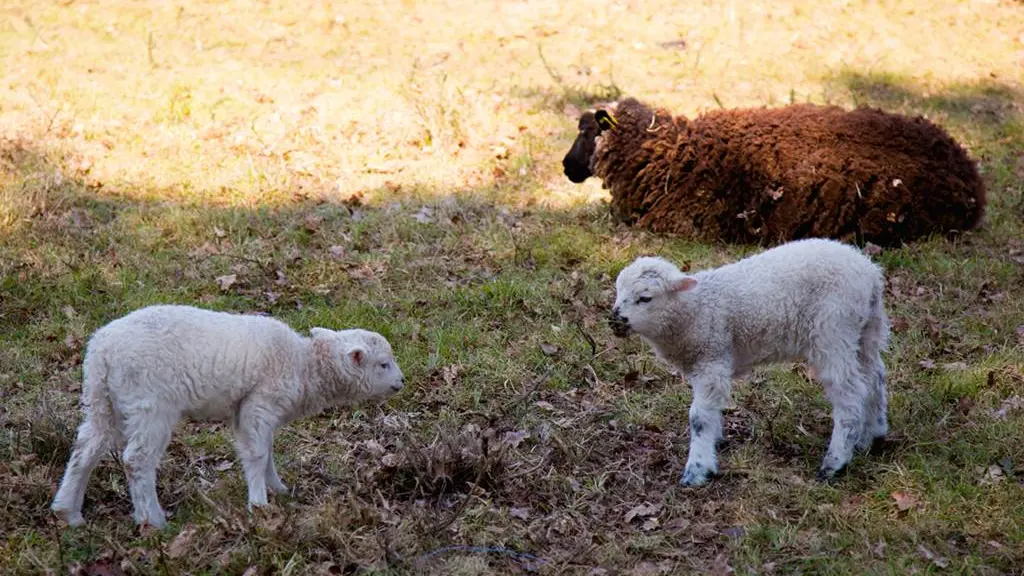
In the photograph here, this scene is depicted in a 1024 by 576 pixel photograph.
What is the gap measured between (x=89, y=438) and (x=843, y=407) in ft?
12.1

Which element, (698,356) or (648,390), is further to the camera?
(648,390)

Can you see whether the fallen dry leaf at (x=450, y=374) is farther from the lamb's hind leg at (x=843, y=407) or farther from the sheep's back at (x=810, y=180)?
the sheep's back at (x=810, y=180)

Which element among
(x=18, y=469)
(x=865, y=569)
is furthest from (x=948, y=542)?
(x=18, y=469)

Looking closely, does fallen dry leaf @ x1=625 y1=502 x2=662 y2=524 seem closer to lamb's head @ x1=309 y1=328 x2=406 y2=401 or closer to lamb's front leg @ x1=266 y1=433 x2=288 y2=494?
lamb's head @ x1=309 y1=328 x2=406 y2=401

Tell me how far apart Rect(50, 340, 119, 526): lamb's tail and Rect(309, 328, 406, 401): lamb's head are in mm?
1009

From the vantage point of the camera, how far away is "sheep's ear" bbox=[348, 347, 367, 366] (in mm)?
5277

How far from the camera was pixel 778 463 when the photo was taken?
567cm

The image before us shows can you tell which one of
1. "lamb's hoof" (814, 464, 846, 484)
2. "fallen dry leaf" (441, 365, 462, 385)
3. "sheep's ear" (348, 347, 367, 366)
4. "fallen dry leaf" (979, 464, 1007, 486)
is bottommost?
"fallen dry leaf" (441, 365, 462, 385)

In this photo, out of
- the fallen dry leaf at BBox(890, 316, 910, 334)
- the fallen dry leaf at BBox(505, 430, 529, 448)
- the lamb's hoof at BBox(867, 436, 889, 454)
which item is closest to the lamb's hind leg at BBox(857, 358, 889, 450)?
the lamb's hoof at BBox(867, 436, 889, 454)

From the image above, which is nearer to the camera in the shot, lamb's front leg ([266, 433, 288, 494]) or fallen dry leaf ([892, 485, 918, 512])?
fallen dry leaf ([892, 485, 918, 512])

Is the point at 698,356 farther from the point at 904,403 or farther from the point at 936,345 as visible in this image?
the point at 936,345

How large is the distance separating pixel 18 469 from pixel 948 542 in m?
4.42

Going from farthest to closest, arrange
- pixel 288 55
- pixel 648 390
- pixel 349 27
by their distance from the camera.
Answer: pixel 349 27 < pixel 288 55 < pixel 648 390

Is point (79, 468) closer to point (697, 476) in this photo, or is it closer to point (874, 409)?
point (697, 476)
